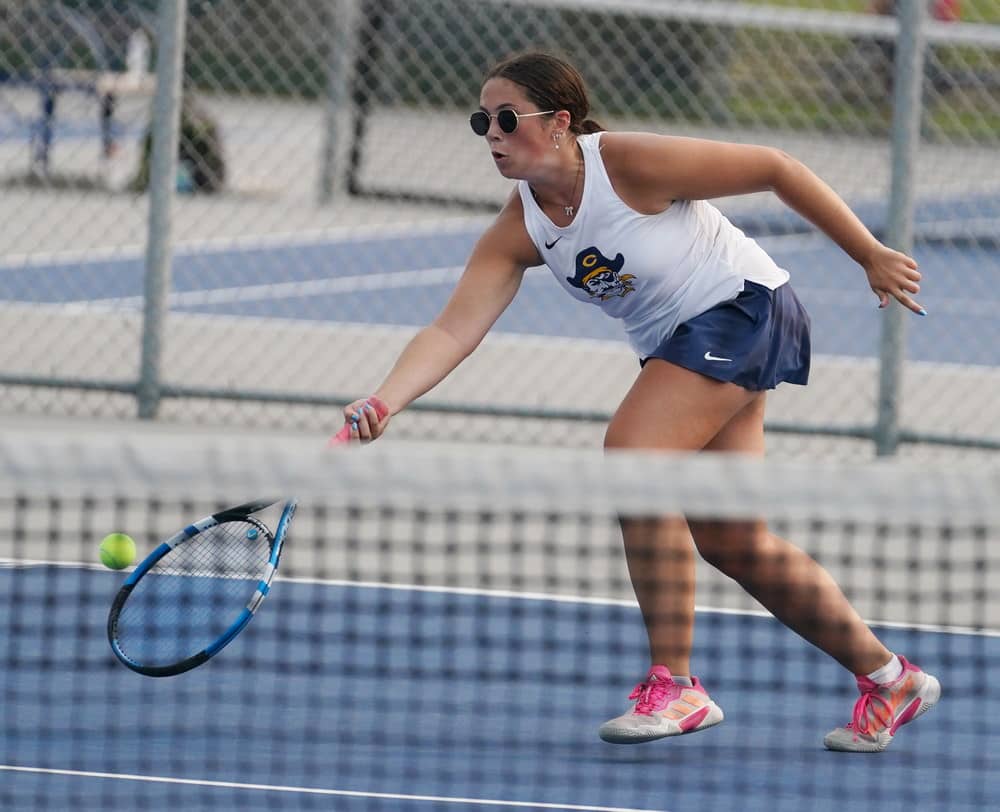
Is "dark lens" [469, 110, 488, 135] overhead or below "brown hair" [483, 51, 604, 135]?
below

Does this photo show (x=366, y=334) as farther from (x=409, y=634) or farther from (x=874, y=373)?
(x=409, y=634)

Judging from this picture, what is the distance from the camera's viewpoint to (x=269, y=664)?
182 inches

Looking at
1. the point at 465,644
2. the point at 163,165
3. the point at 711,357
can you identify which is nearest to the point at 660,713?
the point at 711,357

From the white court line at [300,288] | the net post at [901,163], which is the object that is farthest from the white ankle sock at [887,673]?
the white court line at [300,288]

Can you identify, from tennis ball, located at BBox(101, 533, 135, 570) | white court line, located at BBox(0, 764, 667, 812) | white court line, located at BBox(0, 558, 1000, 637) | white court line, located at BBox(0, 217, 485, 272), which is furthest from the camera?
white court line, located at BBox(0, 217, 485, 272)

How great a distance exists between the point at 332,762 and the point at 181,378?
160 inches

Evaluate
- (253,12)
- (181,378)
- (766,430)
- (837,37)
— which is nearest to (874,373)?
(766,430)

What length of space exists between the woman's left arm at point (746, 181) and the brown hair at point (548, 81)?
13 centimetres

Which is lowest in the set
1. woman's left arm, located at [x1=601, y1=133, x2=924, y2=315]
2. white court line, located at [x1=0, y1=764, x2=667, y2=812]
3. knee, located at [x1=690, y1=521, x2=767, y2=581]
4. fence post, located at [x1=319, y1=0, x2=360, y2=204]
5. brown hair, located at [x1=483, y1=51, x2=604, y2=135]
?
white court line, located at [x1=0, y1=764, x2=667, y2=812]

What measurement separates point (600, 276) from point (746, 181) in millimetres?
366

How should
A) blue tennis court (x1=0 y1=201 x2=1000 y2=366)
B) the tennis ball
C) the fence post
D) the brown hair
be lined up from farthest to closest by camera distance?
the fence post, blue tennis court (x1=0 y1=201 x2=1000 y2=366), the tennis ball, the brown hair

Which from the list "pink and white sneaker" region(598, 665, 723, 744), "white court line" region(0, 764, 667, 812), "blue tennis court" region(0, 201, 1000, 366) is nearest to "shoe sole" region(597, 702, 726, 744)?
"pink and white sneaker" region(598, 665, 723, 744)

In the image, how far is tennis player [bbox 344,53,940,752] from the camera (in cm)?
393

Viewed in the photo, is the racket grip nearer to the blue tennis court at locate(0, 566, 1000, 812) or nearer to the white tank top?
the white tank top
